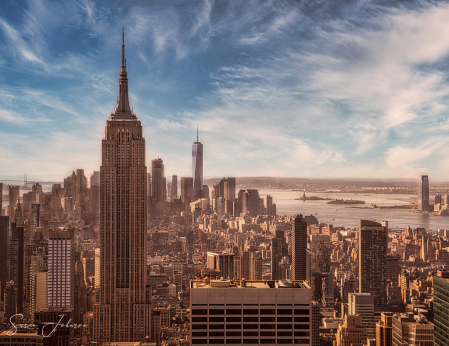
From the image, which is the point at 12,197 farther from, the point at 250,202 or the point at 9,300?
the point at 250,202

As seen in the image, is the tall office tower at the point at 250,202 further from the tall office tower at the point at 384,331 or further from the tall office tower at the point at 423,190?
the tall office tower at the point at 384,331

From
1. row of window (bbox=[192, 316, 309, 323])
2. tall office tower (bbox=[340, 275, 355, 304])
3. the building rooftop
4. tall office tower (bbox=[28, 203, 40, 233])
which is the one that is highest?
tall office tower (bbox=[28, 203, 40, 233])

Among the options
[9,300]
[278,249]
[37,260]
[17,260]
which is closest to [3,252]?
[17,260]

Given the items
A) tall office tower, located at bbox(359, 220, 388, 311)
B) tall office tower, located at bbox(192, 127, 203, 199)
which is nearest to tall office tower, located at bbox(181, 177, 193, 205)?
tall office tower, located at bbox(192, 127, 203, 199)

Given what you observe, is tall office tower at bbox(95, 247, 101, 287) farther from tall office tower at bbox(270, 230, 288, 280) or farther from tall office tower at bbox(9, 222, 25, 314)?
tall office tower at bbox(270, 230, 288, 280)

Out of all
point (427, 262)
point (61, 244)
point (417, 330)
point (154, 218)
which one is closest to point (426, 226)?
point (417, 330)

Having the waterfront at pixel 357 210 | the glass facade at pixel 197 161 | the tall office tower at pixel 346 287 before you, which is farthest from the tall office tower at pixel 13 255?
the tall office tower at pixel 346 287

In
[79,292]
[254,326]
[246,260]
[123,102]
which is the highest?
[123,102]
